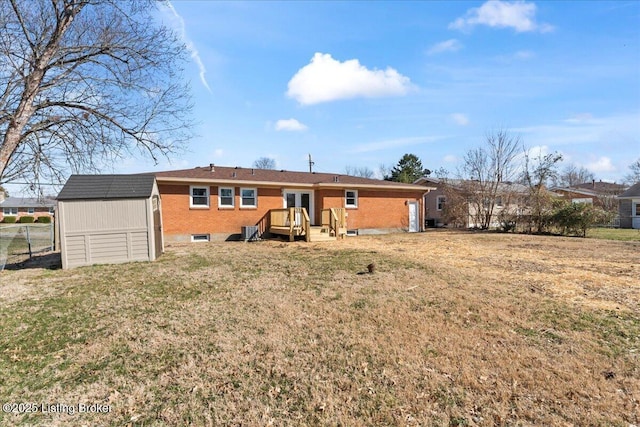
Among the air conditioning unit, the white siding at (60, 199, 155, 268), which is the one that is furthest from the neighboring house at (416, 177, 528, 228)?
the white siding at (60, 199, 155, 268)

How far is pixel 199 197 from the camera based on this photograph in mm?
15500

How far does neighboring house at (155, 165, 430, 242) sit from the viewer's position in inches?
595

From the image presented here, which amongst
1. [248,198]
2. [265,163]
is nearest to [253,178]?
[248,198]

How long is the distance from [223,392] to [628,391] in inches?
159

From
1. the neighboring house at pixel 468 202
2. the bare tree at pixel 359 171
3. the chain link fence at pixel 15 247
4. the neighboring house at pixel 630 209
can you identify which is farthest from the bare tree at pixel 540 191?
the bare tree at pixel 359 171

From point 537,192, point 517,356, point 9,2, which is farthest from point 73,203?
point 537,192

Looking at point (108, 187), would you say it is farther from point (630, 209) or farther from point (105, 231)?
point (630, 209)

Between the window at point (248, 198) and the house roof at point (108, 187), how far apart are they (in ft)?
17.3

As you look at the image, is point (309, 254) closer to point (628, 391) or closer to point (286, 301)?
point (286, 301)

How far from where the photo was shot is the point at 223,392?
10.9 ft

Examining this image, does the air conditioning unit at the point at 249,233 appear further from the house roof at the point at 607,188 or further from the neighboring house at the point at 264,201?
the house roof at the point at 607,188

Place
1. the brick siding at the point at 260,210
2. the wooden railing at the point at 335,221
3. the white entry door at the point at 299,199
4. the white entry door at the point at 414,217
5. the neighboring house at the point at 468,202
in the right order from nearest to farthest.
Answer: the brick siding at the point at 260,210 → the wooden railing at the point at 335,221 → the white entry door at the point at 299,199 → the white entry door at the point at 414,217 → the neighboring house at the point at 468,202

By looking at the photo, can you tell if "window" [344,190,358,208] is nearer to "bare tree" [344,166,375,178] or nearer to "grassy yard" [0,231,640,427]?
"grassy yard" [0,231,640,427]

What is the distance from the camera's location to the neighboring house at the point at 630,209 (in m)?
27.7
